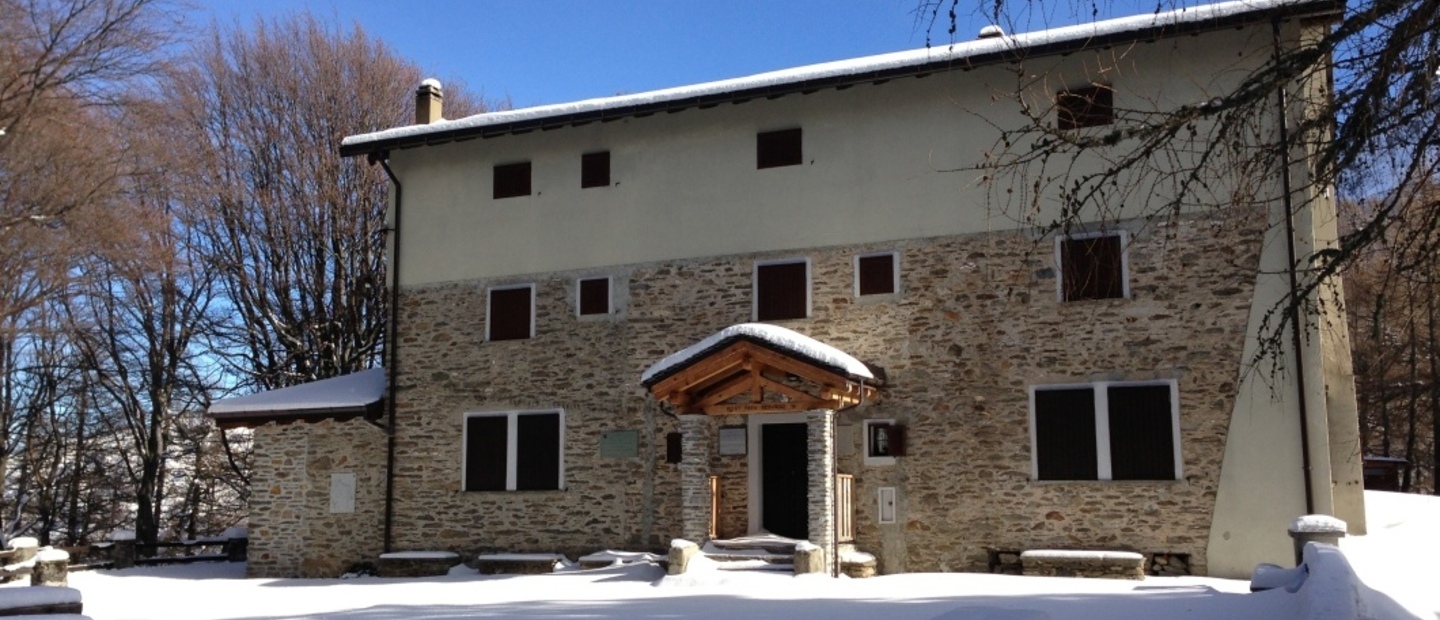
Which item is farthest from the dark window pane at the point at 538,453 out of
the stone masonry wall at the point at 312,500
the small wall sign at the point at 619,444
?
the stone masonry wall at the point at 312,500

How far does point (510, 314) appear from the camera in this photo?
58.6ft

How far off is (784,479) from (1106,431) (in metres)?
4.28

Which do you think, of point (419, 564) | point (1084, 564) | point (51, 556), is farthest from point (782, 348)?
point (51, 556)

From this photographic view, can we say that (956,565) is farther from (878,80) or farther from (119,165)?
(119,165)

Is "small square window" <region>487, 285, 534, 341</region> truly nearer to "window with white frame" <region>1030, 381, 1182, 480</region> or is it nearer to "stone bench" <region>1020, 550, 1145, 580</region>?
"window with white frame" <region>1030, 381, 1182, 480</region>

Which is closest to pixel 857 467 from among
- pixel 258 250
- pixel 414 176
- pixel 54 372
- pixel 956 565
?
pixel 956 565

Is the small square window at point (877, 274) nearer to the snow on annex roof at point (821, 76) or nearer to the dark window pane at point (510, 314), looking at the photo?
the snow on annex roof at point (821, 76)

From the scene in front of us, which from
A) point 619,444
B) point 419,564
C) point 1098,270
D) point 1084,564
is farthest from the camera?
point 419,564

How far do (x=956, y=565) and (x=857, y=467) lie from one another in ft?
5.67

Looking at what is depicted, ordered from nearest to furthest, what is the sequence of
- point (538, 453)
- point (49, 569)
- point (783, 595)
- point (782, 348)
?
1. point (783, 595)
2. point (782, 348)
3. point (49, 569)
4. point (538, 453)

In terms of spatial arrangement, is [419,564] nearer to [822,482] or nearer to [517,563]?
[517,563]

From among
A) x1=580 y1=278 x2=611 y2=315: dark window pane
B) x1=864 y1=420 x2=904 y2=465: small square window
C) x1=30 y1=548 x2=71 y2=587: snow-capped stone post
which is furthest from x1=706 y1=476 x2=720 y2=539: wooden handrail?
x1=30 y1=548 x2=71 y2=587: snow-capped stone post

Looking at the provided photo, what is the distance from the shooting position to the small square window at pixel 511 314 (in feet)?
58.2

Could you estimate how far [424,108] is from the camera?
65.2 ft
